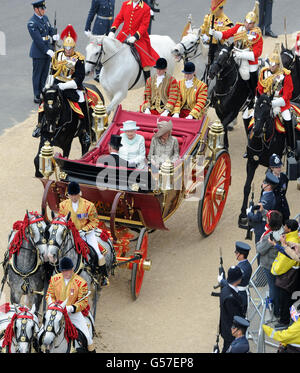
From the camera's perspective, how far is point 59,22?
1936 cm

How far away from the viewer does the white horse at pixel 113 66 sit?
1319cm

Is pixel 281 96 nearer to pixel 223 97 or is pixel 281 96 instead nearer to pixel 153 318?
pixel 223 97

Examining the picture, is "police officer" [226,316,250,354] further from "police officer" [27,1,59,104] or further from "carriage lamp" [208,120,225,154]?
"police officer" [27,1,59,104]

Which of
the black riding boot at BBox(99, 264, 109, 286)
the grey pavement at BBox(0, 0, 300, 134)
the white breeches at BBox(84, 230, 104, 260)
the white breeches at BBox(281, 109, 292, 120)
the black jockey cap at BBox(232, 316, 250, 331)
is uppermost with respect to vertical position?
the white breeches at BBox(281, 109, 292, 120)

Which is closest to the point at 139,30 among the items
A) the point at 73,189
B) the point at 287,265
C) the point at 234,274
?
the point at 73,189

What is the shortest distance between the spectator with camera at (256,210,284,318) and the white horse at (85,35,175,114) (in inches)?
201

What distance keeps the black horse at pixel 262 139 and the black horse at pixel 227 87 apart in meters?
1.31

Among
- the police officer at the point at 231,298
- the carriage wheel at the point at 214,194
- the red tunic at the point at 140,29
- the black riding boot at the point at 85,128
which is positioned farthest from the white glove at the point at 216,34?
the police officer at the point at 231,298

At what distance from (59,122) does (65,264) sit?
4284 mm

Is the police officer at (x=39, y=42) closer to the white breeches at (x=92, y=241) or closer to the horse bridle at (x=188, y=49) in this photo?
the horse bridle at (x=188, y=49)

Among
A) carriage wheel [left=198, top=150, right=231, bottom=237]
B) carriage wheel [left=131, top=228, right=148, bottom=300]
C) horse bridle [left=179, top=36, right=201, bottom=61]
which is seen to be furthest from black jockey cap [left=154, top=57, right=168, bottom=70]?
horse bridle [left=179, top=36, right=201, bottom=61]

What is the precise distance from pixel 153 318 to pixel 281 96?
3758 millimetres

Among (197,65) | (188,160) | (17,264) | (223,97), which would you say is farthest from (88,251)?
(197,65)

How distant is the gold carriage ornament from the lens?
11.4 metres
